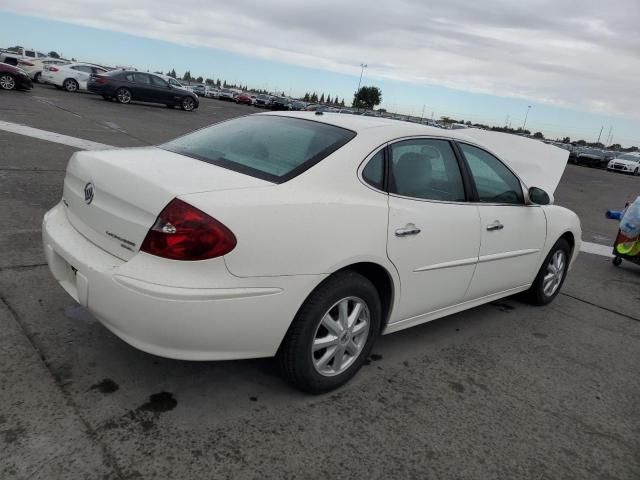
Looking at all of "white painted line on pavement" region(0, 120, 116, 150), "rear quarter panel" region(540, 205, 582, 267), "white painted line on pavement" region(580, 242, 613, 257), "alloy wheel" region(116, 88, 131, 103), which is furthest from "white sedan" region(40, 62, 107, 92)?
"rear quarter panel" region(540, 205, 582, 267)

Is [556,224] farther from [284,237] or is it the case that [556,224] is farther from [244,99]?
[244,99]

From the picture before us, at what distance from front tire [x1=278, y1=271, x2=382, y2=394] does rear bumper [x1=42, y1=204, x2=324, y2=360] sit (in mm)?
97

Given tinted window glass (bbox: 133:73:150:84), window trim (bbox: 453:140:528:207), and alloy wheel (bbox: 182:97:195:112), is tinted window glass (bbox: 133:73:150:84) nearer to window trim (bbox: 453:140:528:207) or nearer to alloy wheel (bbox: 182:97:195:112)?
alloy wheel (bbox: 182:97:195:112)

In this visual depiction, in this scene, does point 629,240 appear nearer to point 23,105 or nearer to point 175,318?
point 175,318

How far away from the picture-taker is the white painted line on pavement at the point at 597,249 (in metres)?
7.79

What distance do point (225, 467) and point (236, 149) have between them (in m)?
1.73

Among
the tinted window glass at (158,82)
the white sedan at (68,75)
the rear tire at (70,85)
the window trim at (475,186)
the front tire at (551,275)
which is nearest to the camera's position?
the window trim at (475,186)

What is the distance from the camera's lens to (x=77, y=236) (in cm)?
282

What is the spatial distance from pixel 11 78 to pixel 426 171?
65.5 feet

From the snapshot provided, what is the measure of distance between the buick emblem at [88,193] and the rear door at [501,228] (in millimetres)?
2418

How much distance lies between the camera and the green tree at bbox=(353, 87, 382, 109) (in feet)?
367

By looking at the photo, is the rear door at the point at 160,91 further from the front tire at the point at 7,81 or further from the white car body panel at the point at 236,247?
the white car body panel at the point at 236,247

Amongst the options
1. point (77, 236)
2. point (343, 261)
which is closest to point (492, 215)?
point (343, 261)

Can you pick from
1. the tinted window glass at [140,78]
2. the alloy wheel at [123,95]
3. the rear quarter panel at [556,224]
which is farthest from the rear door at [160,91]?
the rear quarter panel at [556,224]
